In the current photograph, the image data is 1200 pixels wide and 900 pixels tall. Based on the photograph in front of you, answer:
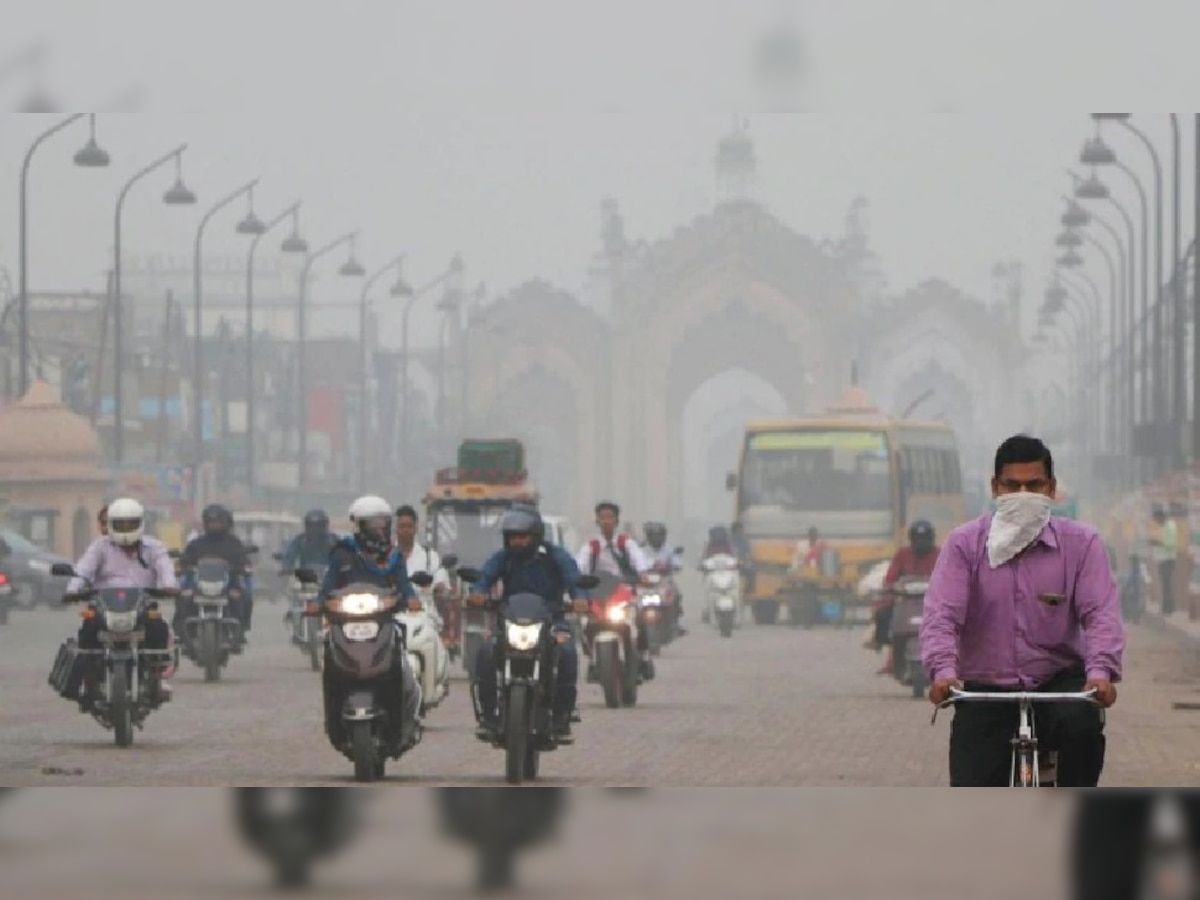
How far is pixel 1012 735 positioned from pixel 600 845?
2.84 meters

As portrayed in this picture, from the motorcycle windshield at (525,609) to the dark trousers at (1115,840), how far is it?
10119mm

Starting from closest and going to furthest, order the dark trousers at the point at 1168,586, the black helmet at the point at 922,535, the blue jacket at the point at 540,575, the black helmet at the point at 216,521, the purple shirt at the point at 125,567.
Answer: the blue jacket at the point at 540,575 < the purple shirt at the point at 125,567 < the black helmet at the point at 922,535 < the black helmet at the point at 216,521 < the dark trousers at the point at 1168,586

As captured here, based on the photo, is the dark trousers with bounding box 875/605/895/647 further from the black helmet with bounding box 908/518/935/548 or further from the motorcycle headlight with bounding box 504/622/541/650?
the motorcycle headlight with bounding box 504/622/541/650

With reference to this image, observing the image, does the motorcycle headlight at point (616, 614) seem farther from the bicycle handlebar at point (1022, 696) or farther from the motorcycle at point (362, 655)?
the bicycle handlebar at point (1022, 696)

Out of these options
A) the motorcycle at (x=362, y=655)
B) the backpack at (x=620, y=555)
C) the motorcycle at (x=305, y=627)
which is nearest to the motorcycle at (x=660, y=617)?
the motorcycle at (x=305, y=627)

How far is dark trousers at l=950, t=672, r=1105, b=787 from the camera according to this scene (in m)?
8.20

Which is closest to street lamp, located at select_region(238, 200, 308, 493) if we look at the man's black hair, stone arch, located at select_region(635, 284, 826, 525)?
stone arch, located at select_region(635, 284, 826, 525)

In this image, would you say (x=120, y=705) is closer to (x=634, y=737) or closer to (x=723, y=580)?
(x=634, y=737)

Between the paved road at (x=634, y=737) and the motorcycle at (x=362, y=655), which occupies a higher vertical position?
the motorcycle at (x=362, y=655)

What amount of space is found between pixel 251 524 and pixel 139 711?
32769 millimetres

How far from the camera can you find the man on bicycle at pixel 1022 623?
8148mm

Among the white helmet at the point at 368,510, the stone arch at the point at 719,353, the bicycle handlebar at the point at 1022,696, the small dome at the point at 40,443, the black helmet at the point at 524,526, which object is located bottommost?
the bicycle handlebar at the point at 1022,696

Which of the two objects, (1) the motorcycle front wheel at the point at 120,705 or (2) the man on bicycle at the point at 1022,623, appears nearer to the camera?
(2) the man on bicycle at the point at 1022,623

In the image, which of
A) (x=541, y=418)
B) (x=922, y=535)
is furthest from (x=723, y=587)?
(x=541, y=418)
